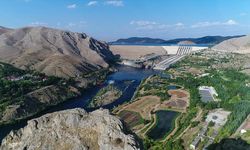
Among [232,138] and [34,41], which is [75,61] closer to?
[34,41]

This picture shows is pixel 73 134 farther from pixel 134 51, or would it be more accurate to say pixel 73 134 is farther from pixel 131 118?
pixel 134 51

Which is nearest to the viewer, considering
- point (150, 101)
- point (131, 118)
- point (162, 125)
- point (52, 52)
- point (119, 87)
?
point (162, 125)

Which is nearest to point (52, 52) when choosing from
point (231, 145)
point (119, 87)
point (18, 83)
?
point (18, 83)

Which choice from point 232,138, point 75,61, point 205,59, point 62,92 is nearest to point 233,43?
point 205,59

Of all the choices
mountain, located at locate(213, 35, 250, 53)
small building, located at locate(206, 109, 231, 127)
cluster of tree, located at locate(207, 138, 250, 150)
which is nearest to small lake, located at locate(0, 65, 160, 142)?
small building, located at locate(206, 109, 231, 127)

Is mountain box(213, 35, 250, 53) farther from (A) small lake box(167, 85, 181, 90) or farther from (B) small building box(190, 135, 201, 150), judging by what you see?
(B) small building box(190, 135, 201, 150)

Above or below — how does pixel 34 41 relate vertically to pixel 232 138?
above
